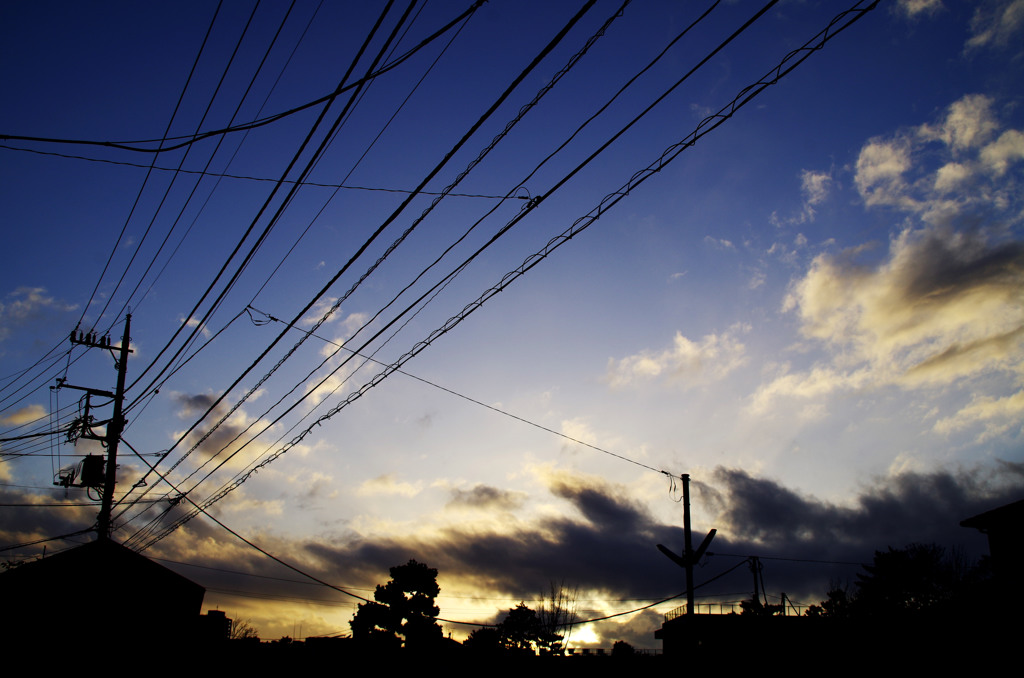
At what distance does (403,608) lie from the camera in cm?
5566

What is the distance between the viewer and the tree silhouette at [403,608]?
54500 millimetres

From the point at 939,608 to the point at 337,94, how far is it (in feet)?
57.1

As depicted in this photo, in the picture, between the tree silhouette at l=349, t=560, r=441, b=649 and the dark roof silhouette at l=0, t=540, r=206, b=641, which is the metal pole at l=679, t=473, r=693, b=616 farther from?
the tree silhouette at l=349, t=560, r=441, b=649

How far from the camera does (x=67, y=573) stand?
23891 mm

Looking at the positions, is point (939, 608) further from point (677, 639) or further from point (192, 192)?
point (192, 192)

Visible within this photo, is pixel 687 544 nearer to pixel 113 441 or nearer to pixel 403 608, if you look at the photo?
pixel 113 441

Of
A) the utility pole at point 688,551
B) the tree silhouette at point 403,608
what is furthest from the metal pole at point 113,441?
the tree silhouette at point 403,608

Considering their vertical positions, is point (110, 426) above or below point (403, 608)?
above

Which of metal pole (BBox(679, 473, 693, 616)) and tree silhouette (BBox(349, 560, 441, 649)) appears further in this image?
tree silhouette (BBox(349, 560, 441, 649))

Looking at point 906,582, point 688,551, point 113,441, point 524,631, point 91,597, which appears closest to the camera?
point 688,551

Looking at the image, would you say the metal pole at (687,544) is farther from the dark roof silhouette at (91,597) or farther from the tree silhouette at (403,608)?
the tree silhouette at (403,608)

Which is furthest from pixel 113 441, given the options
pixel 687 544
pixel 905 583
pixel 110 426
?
pixel 905 583

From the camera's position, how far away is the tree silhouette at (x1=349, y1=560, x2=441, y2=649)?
54500mm

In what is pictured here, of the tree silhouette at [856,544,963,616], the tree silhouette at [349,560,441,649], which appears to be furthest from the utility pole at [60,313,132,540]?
the tree silhouette at [856,544,963,616]
